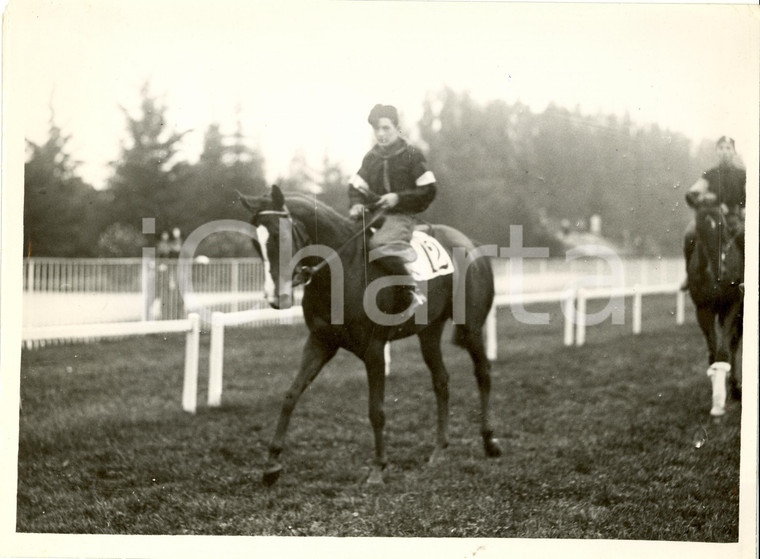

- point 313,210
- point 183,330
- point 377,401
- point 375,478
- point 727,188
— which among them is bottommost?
point 375,478

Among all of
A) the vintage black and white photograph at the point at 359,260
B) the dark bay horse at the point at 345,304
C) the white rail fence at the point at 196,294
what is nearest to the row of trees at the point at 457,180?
Answer: the vintage black and white photograph at the point at 359,260

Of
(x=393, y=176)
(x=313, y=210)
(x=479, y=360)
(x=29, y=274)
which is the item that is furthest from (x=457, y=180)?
(x=29, y=274)

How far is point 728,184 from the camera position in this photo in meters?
3.60

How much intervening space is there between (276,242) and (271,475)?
1.26 m

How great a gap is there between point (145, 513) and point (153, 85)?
2371 millimetres

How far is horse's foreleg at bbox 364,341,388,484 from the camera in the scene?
3432 millimetres

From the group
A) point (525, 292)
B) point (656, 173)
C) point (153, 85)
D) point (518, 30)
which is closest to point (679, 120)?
point (656, 173)

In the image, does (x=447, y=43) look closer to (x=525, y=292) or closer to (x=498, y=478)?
(x=525, y=292)

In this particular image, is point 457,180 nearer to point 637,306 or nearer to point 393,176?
point 393,176

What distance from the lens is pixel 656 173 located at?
144 inches

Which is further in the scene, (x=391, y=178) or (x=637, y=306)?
(x=637, y=306)

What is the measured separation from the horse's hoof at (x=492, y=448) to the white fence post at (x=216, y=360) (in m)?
1.61

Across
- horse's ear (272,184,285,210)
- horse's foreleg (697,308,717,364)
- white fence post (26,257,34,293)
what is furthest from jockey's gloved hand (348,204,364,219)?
horse's foreleg (697,308,717,364)

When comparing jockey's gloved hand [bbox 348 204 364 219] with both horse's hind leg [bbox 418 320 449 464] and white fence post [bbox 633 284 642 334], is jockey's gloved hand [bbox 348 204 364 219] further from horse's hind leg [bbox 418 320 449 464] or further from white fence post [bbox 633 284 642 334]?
white fence post [bbox 633 284 642 334]
